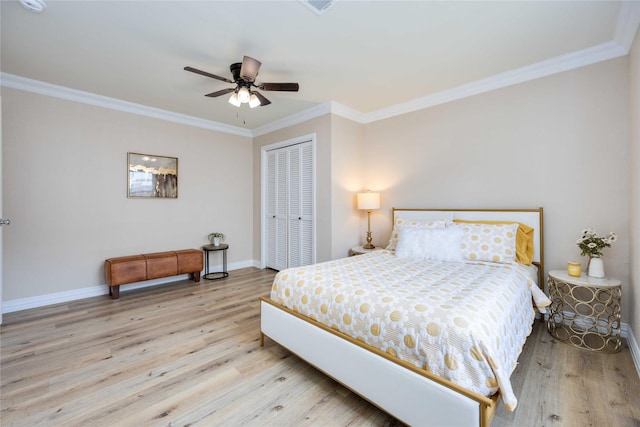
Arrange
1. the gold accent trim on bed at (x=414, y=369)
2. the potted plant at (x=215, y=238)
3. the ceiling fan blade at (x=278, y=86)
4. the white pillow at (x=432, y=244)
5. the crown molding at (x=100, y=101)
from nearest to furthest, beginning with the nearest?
the gold accent trim on bed at (x=414, y=369), the ceiling fan blade at (x=278, y=86), the white pillow at (x=432, y=244), the crown molding at (x=100, y=101), the potted plant at (x=215, y=238)

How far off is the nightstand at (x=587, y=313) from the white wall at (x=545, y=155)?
0.84ft

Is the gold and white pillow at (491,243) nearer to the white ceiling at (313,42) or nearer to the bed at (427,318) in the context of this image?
the bed at (427,318)

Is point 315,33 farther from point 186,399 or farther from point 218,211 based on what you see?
point 218,211

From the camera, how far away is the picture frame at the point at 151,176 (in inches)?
155

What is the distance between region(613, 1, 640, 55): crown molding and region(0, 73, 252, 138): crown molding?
485 centimetres

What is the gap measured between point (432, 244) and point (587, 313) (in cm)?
151

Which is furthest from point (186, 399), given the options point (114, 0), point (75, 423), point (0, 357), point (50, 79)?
point (50, 79)

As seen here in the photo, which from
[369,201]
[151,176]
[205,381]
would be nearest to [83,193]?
[151,176]

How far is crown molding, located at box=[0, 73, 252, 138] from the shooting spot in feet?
10.2

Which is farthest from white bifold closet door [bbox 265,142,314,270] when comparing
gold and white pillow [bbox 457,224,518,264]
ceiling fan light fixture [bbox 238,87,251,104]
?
gold and white pillow [bbox 457,224,518,264]

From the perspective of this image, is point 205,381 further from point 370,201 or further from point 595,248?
point 595,248

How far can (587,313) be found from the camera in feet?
8.41

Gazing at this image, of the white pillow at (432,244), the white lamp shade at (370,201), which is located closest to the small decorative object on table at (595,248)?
the white pillow at (432,244)

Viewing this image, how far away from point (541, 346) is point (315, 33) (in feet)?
10.8
